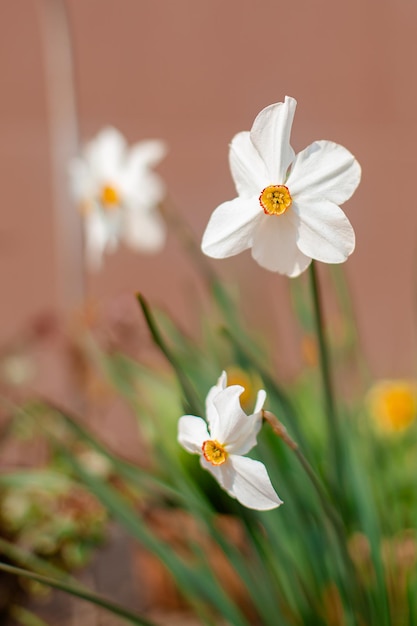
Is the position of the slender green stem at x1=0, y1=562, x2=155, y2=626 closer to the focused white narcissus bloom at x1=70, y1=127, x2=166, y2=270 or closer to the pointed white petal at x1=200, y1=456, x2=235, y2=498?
the pointed white petal at x1=200, y1=456, x2=235, y2=498

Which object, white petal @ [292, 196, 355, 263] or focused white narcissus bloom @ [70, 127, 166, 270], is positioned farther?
focused white narcissus bloom @ [70, 127, 166, 270]

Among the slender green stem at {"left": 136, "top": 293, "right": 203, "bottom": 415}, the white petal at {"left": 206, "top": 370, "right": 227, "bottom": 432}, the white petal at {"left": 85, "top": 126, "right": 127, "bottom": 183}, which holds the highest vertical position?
the white petal at {"left": 85, "top": 126, "right": 127, "bottom": 183}

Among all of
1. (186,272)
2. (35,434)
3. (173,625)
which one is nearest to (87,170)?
(35,434)

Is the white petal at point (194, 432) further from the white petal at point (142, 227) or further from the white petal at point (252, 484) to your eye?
the white petal at point (142, 227)

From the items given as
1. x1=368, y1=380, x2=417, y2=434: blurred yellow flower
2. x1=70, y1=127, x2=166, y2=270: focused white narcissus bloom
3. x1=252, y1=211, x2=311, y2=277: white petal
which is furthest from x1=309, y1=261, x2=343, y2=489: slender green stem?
x1=368, y1=380, x2=417, y2=434: blurred yellow flower

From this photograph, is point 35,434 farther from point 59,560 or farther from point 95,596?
point 95,596

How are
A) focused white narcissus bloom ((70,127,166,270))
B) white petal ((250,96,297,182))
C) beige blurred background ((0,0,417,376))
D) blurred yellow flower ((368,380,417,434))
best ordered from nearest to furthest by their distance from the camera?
white petal ((250,96,297,182))
focused white narcissus bloom ((70,127,166,270))
blurred yellow flower ((368,380,417,434))
beige blurred background ((0,0,417,376))
